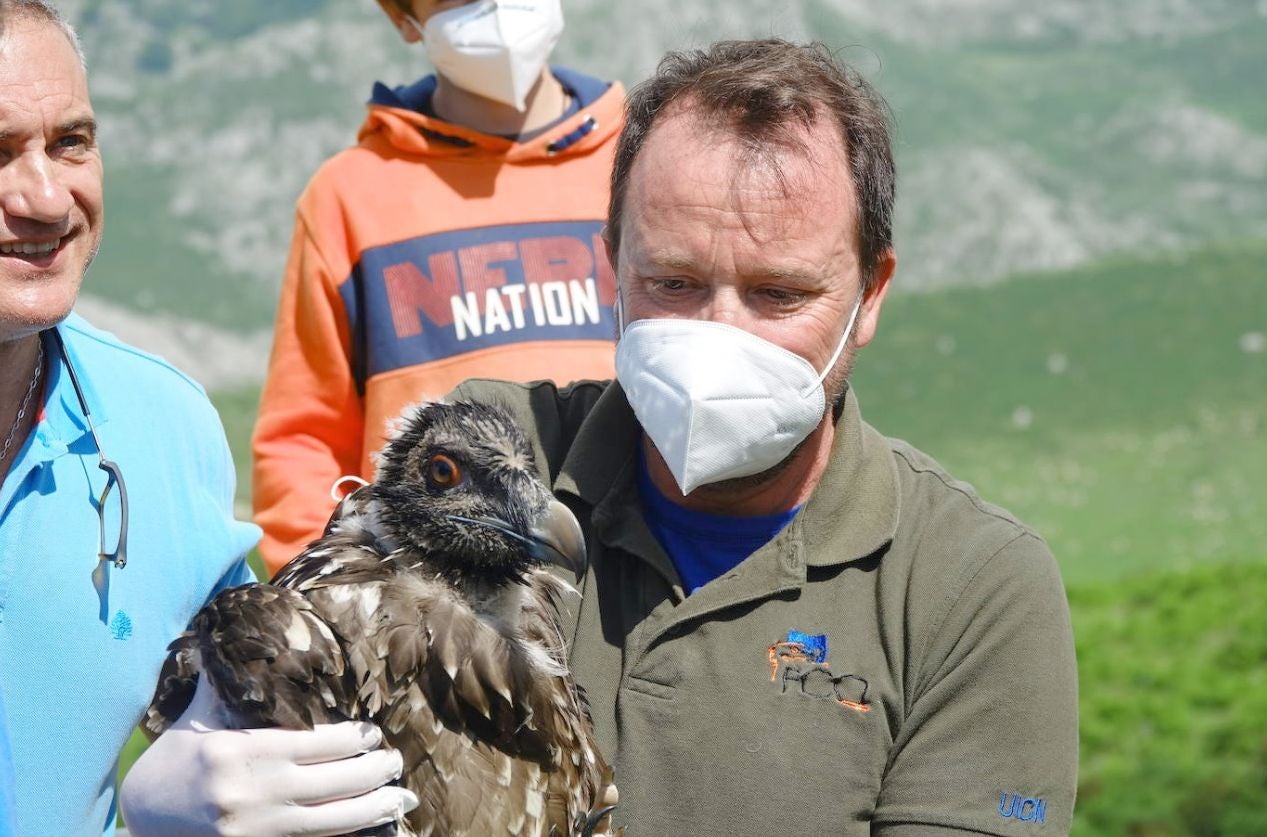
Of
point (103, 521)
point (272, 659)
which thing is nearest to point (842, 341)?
point (272, 659)

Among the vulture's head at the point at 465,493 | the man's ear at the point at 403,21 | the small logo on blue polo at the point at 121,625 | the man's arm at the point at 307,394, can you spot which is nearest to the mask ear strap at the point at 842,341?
the vulture's head at the point at 465,493

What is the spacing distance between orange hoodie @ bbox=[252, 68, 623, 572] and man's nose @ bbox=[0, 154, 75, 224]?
5.03 ft

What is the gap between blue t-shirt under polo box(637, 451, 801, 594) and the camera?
2855 mm

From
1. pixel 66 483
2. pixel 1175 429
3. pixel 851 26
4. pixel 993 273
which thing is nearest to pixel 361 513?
pixel 66 483

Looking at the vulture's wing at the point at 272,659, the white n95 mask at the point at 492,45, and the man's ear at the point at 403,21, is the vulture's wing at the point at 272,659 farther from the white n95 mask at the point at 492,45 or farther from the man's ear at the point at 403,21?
the man's ear at the point at 403,21

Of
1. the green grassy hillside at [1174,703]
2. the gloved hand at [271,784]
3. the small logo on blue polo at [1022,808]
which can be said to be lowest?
the green grassy hillside at [1174,703]

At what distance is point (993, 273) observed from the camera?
631 inches

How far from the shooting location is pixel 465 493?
9.30 feet

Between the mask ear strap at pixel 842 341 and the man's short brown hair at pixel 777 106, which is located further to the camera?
the mask ear strap at pixel 842 341

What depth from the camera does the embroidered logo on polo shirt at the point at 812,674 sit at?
104 inches

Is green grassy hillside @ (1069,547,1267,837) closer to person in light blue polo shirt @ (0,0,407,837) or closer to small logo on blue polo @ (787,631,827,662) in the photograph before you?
small logo on blue polo @ (787,631,827,662)

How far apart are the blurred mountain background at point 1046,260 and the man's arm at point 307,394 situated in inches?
195

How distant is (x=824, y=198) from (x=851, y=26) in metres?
18.1

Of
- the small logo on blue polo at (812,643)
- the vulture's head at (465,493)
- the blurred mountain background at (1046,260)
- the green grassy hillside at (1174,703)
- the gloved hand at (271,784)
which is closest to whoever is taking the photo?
the gloved hand at (271,784)
